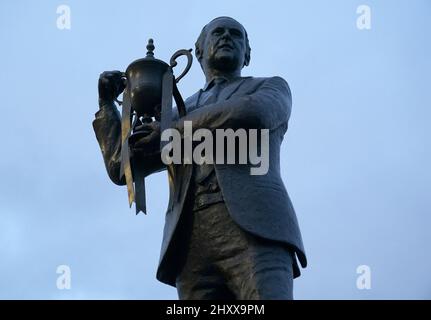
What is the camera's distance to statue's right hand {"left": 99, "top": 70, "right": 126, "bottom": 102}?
29.8 feet

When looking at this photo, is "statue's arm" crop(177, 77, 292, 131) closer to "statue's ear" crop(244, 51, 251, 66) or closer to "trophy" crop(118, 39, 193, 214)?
"trophy" crop(118, 39, 193, 214)

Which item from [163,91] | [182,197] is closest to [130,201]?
[182,197]

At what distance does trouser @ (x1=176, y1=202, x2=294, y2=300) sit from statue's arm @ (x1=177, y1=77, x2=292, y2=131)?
0.64 m

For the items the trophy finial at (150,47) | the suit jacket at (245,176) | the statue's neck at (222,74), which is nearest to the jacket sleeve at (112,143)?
the suit jacket at (245,176)

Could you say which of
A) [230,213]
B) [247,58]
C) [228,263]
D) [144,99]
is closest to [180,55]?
[144,99]

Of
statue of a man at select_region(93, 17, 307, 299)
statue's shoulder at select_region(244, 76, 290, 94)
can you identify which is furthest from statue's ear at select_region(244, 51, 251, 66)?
statue of a man at select_region(93, 17, 307, 299)

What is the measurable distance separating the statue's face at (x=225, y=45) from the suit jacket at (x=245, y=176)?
378mm

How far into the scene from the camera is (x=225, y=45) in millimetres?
9328

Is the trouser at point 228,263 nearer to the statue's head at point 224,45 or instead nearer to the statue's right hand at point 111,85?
the statue's right hand at point 111,85

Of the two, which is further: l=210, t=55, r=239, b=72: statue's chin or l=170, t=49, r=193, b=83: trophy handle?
l=210, t=55, r=239, b=72: statue's chin

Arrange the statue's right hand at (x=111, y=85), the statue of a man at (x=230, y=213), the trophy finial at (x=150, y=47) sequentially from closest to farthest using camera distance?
the statue of a man at (x=230, y=213) < the trophy finial at (x=150, y=47) < the statue's right hand at (x=111, y=85)

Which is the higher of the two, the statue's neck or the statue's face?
the statue's face

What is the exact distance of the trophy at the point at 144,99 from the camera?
8516 millimetres
